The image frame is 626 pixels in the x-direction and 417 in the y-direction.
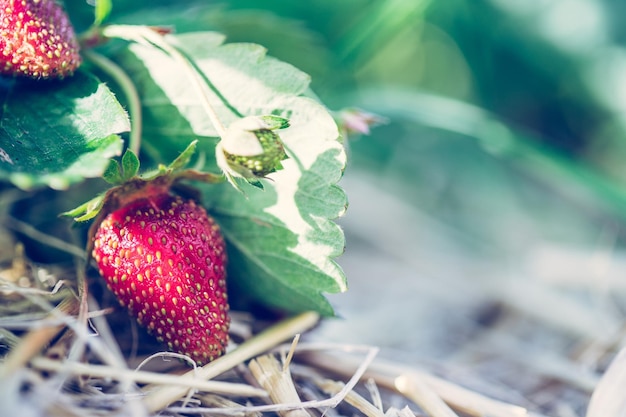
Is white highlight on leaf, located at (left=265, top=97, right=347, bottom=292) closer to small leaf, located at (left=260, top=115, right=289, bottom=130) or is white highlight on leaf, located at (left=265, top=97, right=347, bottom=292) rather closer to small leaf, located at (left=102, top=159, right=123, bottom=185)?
small leaf, located at (left=260, top=115, right=289, bottom=130)

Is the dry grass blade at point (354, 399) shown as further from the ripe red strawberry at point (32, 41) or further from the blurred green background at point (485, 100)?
the blurred green background at point (485, 100)

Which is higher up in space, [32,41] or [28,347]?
[32,41]

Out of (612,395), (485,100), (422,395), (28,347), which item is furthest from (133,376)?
(485,100)

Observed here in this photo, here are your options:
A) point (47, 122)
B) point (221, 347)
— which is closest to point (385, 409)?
point (221, 347)

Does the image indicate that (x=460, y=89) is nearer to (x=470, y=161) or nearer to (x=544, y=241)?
(x=470, y=161)

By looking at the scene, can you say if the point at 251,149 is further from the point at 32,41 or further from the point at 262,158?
the point at 32,41

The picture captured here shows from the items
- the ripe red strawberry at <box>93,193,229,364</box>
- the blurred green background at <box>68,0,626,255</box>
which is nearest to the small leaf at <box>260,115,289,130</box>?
the ripe red strawberry at <box>93,193,229,364</box>
